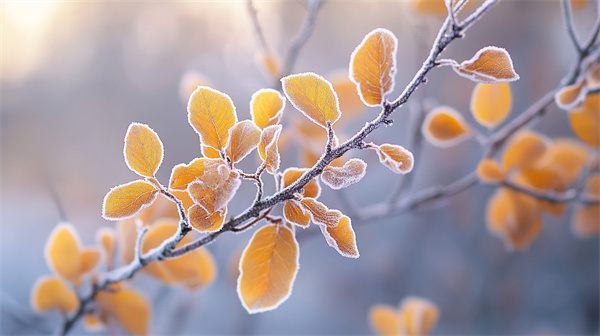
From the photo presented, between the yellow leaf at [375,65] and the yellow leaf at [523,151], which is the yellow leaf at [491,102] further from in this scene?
the yellow leaf at [375,65]

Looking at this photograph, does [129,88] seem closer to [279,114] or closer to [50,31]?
[50,31]

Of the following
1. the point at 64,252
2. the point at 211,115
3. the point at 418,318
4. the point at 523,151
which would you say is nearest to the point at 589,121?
the point at 523,151

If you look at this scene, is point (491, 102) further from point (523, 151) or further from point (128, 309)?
point (128, 309)

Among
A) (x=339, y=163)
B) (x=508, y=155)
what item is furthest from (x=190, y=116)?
(x=508, y=155)

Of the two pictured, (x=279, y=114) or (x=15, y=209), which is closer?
(x=279, y=114)

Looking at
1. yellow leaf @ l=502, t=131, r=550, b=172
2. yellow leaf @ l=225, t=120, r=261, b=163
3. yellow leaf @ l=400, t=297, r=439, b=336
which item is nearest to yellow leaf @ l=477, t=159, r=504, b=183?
yellow leaf @ l=502, t=131, r=550, b=172

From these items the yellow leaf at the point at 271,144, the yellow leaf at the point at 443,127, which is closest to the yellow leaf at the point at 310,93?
the yellow leaf at the point at 271,144
